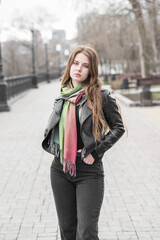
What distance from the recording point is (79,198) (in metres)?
2.72

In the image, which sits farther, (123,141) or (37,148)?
(123,141)

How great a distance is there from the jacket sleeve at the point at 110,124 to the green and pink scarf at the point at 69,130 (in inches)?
6.9

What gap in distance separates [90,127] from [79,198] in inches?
19.2

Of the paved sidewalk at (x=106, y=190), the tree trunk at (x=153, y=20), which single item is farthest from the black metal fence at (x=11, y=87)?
the tree trunk at (x=153, y=20)

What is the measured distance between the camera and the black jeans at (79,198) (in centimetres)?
266

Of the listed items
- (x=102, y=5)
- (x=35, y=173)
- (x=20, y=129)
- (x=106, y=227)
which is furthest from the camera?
(x=102, y=5)

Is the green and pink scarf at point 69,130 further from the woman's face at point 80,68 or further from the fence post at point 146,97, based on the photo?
the fence post at point 146,97

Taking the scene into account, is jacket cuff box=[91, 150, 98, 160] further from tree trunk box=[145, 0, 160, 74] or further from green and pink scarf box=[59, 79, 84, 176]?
tree trunk box=[145, 0, 160, 74]

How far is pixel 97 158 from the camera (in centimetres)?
277

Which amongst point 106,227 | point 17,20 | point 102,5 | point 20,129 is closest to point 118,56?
point 17,20

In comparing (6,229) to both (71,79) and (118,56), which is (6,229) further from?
(118,56)

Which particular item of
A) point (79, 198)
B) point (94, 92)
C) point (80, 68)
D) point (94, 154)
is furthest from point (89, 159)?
point (80, 68)

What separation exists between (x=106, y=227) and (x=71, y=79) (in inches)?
74.5

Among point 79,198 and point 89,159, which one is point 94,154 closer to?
point 89,159
